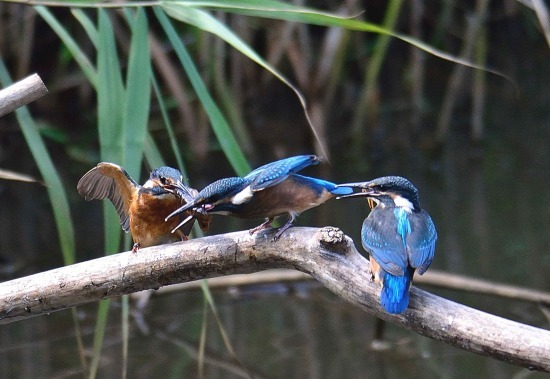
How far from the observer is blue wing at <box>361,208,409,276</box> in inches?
63.2

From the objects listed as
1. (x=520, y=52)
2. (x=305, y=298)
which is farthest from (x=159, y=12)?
(x=520, y=52)

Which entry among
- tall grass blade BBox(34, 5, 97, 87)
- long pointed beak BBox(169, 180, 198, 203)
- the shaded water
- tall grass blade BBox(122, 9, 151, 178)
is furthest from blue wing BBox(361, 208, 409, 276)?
the shaded water

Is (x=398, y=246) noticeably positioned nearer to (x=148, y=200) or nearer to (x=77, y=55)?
(x=148, y=200)

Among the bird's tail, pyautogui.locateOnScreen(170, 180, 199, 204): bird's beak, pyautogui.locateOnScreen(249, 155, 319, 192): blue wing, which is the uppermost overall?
pyautogui.locateOnScreen(249, 155, 319, 192): blue wing

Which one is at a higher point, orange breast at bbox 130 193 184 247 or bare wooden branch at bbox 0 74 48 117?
bare wooden branch at bbox 0 74 48 117

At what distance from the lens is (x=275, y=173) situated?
176 centimetres

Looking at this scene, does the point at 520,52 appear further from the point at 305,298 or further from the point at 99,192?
the point at 99,192

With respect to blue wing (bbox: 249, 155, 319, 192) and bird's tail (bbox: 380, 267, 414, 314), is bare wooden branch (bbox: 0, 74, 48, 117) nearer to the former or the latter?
blue wing (bbox: 249, 155, 319, 192)

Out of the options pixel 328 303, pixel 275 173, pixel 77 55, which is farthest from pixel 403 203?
pixel 328 303

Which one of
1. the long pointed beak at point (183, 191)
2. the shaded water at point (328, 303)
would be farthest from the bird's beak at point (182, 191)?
the shaded water at point (328, 303)

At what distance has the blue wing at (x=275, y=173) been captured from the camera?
1.74 meters

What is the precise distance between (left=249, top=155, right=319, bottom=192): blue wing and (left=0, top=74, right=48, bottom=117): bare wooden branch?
43 centimetres

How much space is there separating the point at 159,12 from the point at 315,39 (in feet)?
11.9

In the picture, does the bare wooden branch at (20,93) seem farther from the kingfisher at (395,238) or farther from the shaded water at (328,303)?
the shaded water at (328,303)
